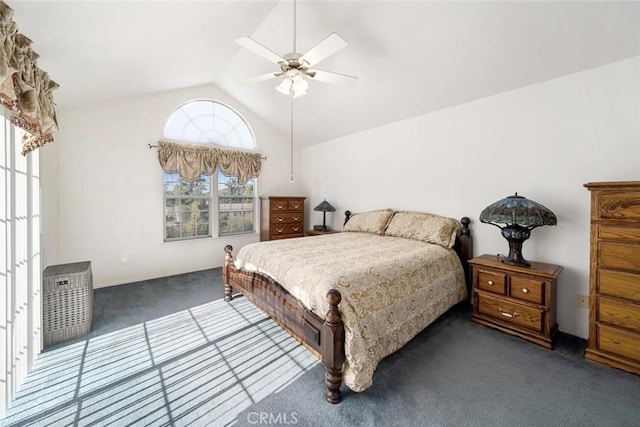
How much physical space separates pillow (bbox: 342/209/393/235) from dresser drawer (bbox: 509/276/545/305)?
168 cm

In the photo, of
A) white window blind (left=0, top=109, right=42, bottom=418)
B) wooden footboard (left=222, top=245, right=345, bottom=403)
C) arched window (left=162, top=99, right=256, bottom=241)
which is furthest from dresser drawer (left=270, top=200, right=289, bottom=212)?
white window blind (left=0, top=109, right=42, bottom=418)

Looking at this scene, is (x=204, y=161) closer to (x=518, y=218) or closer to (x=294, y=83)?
(x=294, y=83)

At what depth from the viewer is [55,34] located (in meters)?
1.76

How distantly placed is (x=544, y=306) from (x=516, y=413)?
1097mm

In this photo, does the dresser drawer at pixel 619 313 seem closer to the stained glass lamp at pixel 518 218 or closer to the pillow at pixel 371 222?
the stained glass lamp at pixel 518 218

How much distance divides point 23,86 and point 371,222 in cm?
363

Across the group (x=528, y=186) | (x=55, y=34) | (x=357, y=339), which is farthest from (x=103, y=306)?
(x=528, y=186)

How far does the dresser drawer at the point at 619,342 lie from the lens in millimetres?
1884

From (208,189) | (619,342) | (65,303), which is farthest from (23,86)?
(619,342)

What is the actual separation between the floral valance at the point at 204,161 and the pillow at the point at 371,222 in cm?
223

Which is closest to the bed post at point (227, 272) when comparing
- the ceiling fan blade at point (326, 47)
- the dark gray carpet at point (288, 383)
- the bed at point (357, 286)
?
the bed at point (357, 286)

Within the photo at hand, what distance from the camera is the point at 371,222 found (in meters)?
3.97

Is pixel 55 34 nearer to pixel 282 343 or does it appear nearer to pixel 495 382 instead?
Answer: pixel 282 343

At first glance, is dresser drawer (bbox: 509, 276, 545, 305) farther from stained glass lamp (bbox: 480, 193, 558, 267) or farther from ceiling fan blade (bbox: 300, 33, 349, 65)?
ceiling fan blade (bbox: 300, 33, 349, 65)
